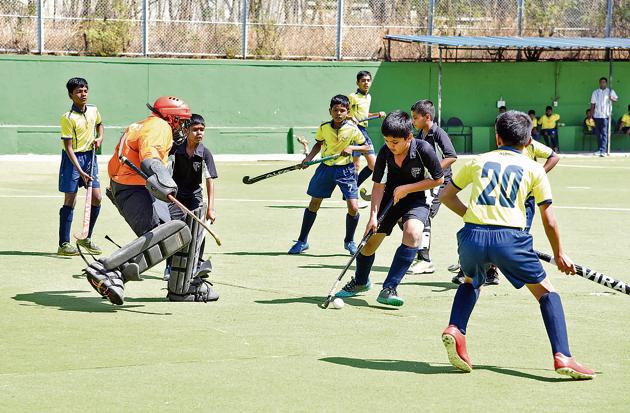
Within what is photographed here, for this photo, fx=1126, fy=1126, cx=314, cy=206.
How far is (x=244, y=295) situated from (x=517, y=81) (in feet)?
80.3

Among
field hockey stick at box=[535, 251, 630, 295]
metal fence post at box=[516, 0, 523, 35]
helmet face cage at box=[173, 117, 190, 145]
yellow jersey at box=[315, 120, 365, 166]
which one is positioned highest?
metal fence post at box=[516, 0, 523, 35]

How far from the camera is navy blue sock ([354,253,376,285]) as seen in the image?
10.6 meters

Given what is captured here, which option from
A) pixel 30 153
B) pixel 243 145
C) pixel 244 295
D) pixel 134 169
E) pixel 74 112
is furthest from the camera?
pixel 243 145

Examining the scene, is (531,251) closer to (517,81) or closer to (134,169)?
(134,169)

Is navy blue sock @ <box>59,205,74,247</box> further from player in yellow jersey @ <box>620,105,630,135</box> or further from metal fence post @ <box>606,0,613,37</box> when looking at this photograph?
metal fence post @ <box>606,0,613,37</box>

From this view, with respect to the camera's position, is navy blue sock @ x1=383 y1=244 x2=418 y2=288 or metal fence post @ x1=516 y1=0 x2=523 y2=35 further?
metal fence post @ x1=516 y1=0 x2=523 y2=35

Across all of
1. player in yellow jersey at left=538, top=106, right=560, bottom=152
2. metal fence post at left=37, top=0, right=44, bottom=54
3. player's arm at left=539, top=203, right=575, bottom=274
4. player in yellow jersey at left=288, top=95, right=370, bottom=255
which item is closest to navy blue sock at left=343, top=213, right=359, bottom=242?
player in yellow jersey at left=288, top=95, right=370, bottom=255

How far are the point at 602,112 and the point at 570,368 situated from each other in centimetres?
2606

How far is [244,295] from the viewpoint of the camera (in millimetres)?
10789

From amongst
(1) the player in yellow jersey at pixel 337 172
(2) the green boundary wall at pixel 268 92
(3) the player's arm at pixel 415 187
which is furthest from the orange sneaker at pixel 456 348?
(2) the green boundary wall at pixel 268 92

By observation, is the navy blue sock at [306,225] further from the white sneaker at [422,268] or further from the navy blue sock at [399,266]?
the navy blue sock at [399,266]

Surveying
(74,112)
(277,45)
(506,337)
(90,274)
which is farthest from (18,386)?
(277,45)

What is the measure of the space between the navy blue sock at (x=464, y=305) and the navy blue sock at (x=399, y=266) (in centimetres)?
236

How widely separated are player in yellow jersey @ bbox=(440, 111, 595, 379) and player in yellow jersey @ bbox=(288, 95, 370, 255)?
588 centimetres
